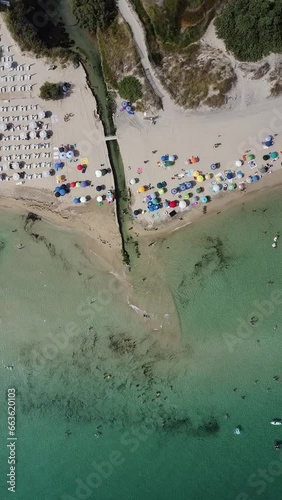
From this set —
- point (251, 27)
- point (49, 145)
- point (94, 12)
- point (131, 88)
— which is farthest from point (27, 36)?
point (251, 27)

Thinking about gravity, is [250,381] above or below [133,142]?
below

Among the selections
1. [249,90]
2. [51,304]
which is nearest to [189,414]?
[51,304]

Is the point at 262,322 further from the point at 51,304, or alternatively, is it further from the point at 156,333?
the point at 51,304

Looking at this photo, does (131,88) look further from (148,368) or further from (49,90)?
(148,368)

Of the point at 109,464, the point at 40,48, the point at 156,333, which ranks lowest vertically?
the point at 109,464

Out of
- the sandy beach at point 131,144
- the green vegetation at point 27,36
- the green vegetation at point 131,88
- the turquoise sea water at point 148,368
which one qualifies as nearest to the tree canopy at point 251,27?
the sandy beach at point 131,144

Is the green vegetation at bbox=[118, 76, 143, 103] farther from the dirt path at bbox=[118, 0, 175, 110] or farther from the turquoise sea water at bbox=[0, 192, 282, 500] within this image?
the turquoise sea water at bbox=[0, 192, 282, 500]
